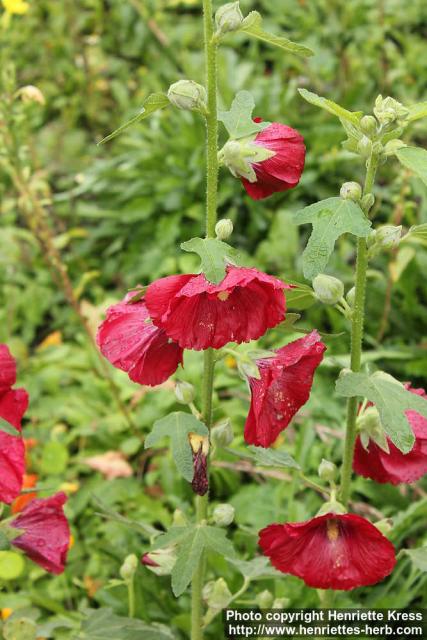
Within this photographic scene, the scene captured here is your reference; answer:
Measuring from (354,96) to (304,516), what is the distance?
2205mm

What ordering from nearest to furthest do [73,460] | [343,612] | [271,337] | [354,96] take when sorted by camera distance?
[343,612], [73,460], [271,337], [354,96]

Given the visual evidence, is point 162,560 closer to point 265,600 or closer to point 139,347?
point 265,600

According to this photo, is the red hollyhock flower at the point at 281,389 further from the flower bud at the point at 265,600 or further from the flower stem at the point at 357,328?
the flower bud at the point at 265,600

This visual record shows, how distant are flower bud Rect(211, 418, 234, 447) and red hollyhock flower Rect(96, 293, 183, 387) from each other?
17cm

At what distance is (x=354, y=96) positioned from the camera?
12.0ft

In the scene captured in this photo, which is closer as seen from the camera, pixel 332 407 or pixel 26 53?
pixel 332 407

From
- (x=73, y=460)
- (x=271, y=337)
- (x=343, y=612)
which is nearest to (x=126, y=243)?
(x=271, y=337)

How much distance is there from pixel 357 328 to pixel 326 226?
10.1 inches

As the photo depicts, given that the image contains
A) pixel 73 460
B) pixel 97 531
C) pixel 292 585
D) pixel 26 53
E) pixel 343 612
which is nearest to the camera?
pixel 343 612

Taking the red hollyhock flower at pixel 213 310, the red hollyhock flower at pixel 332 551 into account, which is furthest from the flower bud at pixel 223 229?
the red hollyhock flower at pixel 332 551

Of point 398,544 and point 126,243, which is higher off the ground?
point 398,544

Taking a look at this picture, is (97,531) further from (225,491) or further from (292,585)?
(292,585)

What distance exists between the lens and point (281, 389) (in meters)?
1.30

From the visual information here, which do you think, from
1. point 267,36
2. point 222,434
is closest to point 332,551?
point 222,434
